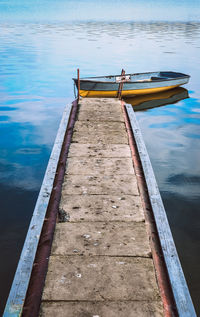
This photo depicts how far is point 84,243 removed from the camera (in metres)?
4.29

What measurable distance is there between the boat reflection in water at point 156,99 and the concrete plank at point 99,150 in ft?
35.0

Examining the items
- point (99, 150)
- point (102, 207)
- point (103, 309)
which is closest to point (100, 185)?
point (102, 207)

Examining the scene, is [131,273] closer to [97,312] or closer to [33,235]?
[97,312]

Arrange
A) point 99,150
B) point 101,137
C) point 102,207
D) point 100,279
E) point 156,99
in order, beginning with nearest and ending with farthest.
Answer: point 100,279 → point 102,207 → point 99,150 → point 101,137 → point 156,99

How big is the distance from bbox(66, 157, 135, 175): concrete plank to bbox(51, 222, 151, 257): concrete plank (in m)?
1.77

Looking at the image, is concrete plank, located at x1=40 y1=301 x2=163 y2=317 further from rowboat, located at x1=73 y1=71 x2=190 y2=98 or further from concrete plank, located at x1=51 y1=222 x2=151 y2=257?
rowboat, located at x1=73 y1=71 x2=190 y2=98

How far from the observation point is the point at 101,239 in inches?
173

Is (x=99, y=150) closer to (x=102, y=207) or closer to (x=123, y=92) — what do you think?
(x=102, y=207)

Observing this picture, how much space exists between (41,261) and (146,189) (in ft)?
8.55

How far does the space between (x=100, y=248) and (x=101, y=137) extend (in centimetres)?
439

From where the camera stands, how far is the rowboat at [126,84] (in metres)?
16.9

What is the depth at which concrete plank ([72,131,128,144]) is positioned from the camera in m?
7.96

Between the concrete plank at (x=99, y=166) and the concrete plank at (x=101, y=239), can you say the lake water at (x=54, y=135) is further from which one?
the concrete plank at (x=99, y=166)

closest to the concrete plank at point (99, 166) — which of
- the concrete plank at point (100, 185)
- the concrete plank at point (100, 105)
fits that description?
the concrete plank at point (100, 185)
